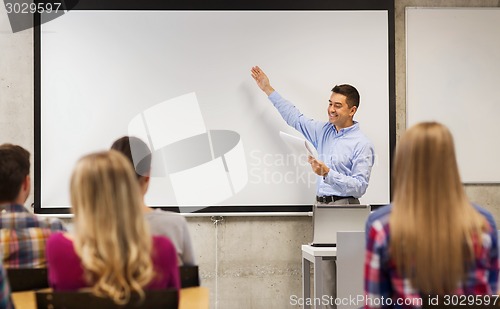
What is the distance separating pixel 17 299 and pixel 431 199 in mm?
1523

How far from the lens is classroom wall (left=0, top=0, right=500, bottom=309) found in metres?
5.08

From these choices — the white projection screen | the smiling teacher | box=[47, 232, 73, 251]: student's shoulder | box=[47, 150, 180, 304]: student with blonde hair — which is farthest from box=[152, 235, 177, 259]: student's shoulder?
the white projection screen

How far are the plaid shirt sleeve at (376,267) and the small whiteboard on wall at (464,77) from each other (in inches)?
135

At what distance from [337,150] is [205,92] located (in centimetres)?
114

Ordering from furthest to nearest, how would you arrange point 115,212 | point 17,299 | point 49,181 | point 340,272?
point 49,181 < point 340,272 < point 17,299 < point 115,212

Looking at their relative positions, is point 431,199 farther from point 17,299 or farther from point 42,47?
point 42,47

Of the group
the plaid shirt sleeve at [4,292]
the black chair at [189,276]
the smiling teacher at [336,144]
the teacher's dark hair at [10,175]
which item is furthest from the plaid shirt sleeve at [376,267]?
the smiling teacher at [336,144]

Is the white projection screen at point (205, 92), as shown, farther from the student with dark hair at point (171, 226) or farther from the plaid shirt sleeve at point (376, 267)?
the plaid shirt sleeve at point (376, 267)

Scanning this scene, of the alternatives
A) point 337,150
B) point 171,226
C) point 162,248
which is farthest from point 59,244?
point 337,150

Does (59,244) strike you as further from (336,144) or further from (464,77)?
(464,77)

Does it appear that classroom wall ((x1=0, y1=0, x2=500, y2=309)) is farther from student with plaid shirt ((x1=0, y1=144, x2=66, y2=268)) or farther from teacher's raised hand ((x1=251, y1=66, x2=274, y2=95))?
student with plaid shirt ((x1=0, y1=144, x2=66, y2=268))

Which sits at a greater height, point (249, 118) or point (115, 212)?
point (249, 118)

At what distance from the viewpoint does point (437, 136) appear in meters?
1.97

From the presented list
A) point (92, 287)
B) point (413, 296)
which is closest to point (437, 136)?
point (413, 296)
